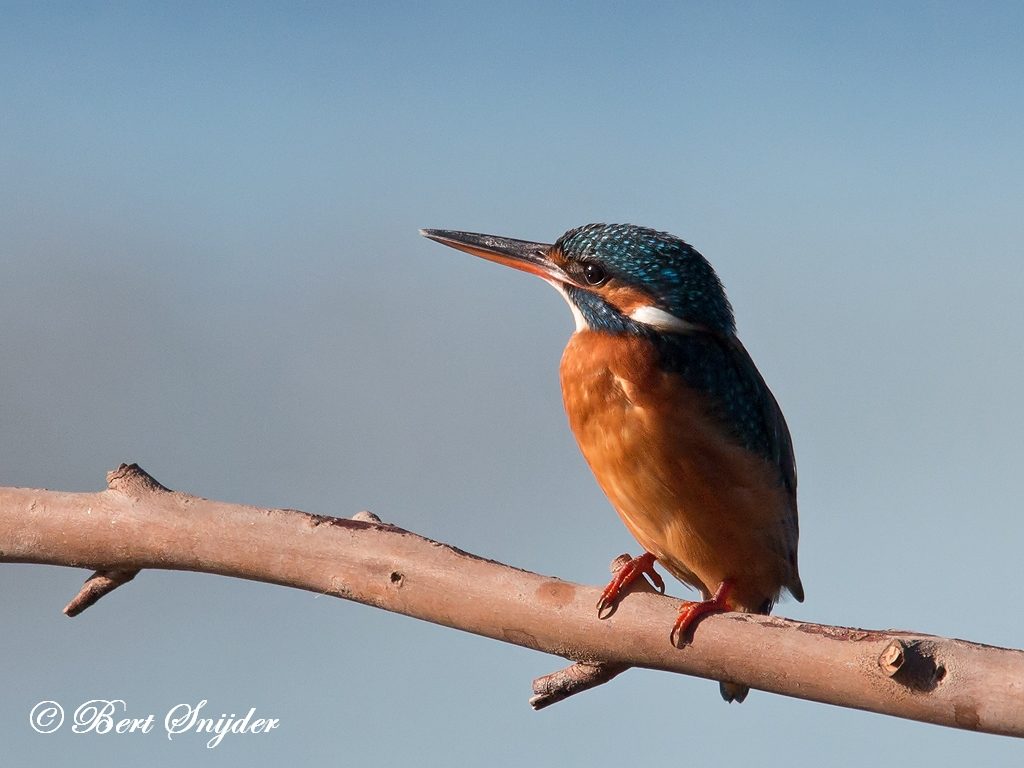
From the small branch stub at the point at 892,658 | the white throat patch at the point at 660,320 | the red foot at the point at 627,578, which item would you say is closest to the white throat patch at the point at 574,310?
the white throat patch at the point at 660,320

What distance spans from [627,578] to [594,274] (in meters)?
0.85

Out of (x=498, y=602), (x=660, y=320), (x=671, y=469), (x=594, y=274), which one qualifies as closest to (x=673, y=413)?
(x=671, y=469)

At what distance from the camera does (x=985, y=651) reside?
1.76 m

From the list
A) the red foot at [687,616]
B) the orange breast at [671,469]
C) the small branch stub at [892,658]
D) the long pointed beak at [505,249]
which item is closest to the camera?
the small branch stub at [892,658]

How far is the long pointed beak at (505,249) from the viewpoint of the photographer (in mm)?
2910

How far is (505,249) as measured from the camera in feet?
9.66

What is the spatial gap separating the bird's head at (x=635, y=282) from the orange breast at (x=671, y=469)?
0.33 ft

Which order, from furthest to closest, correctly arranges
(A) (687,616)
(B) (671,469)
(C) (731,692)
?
(C) (731,692) < (B) (671,469) < (A) (687,616)

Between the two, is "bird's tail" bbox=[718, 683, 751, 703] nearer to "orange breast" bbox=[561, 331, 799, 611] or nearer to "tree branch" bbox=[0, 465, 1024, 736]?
"orange breast" bbox=[561, 331, 799, 611]

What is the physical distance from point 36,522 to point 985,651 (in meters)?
1.71

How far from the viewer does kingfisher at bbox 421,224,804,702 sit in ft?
8.27

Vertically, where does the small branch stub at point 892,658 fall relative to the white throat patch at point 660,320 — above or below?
below

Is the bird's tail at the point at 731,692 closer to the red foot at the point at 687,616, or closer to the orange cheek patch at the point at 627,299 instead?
the red foot at the point at 687,616

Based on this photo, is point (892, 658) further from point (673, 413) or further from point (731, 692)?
point (731, 692)
